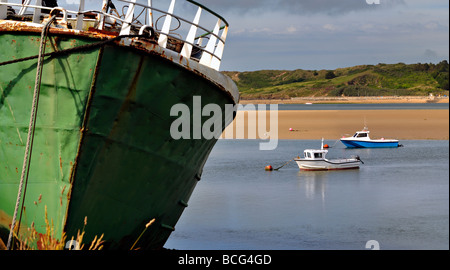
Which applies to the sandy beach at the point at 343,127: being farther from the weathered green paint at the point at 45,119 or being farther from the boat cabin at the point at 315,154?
the weathered green paint at the point at 45,119

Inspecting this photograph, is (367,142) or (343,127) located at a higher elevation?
(343,127)

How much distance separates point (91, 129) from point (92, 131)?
29 mm

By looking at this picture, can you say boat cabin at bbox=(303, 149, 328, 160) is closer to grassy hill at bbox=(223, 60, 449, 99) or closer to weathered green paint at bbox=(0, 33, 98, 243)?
weathered green paint at bbox=(0, 33, 98, 243)

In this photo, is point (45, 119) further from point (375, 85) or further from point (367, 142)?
point (375, 85)

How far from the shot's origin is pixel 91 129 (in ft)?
25.2

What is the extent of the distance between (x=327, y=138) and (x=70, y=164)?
123 feet

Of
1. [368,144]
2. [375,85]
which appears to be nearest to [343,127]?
[368,144]

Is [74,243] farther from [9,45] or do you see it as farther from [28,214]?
[9,45]

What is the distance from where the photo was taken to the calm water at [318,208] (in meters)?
13.7

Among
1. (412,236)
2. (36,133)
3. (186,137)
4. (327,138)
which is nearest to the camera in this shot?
(36,133)

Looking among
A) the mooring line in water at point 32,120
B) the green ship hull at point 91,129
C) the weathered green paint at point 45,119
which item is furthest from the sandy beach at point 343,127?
the mooring line in water at point 32,120

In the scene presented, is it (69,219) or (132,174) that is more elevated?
(132,174)

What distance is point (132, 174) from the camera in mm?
8289
